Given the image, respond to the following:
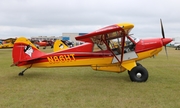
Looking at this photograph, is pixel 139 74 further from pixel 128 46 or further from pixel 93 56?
pixel 93 56

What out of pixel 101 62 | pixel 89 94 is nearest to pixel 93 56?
pixel 101 62

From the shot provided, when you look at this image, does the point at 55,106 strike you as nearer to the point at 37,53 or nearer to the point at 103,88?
the point at 103,88

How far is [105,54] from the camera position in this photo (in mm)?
8484

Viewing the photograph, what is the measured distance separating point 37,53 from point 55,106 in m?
4.68

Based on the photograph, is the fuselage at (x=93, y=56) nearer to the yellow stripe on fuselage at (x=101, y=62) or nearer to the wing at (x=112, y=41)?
the yellow stripe on fuselage at (x=101, y=62)

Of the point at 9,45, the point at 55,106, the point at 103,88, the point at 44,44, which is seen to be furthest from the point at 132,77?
the point at 44,44

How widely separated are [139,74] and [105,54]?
163cm

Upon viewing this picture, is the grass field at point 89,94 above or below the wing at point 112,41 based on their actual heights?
below

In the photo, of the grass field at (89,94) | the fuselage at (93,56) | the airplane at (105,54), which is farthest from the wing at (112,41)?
the grass field at (89,94)

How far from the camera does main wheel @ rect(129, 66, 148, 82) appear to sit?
7.70m

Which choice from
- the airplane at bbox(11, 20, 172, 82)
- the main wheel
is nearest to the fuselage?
the airplane at bbox(11, 20, 172, 82)

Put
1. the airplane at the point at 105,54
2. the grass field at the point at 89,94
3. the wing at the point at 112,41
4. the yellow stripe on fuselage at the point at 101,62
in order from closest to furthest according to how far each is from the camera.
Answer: the grass field at the point at 89,94
the wing at the point at 112,41
the airplane at the point at 105,54
the yellow stripe on fuselage at the point at 101,62

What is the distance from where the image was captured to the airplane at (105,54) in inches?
314

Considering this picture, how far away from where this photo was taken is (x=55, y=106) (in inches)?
197
